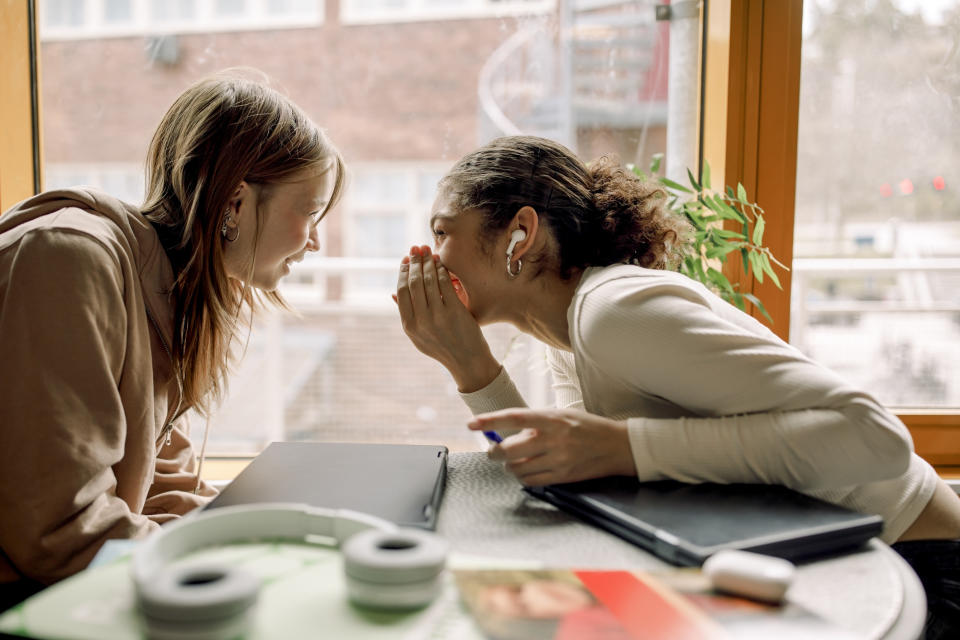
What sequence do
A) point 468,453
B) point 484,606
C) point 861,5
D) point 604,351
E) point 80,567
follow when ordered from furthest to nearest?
point 861,5 → point 468,453 → point 604,351 → point 80,567 → point 484,606

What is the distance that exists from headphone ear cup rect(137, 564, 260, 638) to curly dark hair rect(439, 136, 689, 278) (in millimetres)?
807

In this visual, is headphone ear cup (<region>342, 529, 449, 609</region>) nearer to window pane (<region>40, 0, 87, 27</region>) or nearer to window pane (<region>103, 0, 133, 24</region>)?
window pane (<region>40, 0, 87, 27</region>)

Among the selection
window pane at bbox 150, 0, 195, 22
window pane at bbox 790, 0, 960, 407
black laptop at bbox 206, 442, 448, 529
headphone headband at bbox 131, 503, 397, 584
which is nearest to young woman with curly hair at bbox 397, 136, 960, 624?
black laptop at bbox 206, 442, 448, 529

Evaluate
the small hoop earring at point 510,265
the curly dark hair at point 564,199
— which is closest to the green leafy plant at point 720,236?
the curly dark hair at point 564,199

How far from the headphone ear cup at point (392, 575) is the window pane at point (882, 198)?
1.59 metres

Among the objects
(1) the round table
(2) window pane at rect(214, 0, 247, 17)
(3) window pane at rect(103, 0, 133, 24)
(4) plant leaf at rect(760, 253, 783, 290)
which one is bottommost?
(1) the round table

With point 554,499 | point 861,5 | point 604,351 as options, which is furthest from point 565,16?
point 554,499

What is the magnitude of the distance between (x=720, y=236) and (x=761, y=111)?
35 centimetres

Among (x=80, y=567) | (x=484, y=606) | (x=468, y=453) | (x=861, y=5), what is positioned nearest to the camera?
(x=484, y=606)

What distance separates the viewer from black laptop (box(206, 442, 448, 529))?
81cm

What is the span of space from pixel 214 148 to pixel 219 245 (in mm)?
147

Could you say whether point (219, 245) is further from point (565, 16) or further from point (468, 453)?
point (565, 16)

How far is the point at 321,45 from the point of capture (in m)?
2.37

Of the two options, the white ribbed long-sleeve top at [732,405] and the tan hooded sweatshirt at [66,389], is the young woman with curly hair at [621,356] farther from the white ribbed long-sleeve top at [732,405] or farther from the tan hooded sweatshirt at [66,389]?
the tan hooded sweatshirt at [66,389]
